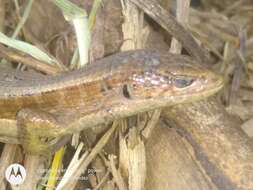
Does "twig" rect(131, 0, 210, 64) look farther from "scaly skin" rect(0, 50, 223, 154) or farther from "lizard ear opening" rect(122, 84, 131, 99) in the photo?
"lizard ear opening" rect(122, 84, 131, 99)

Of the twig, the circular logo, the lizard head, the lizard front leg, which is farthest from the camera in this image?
the twig

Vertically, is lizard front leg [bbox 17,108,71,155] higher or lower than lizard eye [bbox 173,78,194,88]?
lower

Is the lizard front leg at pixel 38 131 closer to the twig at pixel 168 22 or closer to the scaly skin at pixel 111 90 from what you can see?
the scaly skin at pixel 111 90

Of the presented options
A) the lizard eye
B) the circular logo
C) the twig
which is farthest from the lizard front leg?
the twig

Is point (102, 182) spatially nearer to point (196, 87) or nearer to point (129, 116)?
point (129, 116)

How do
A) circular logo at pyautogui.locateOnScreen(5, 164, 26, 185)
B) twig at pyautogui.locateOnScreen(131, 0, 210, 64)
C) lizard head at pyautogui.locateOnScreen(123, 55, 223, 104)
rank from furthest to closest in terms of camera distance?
twig at pyautogui.locateOnScreen(131, 0, 210, 64), circular logo at pyautogui.locateOnScreen(5, 164, 26, 185), lizard head at pyautogui.locateOnScreen(123, 55, 223, 104)

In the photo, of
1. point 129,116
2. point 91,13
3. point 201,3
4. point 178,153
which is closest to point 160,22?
point 91,13

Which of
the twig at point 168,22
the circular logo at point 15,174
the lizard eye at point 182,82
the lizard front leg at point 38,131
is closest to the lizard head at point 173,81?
the lizard eye at point 182,82

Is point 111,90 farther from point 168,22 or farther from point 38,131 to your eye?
point 168,22
